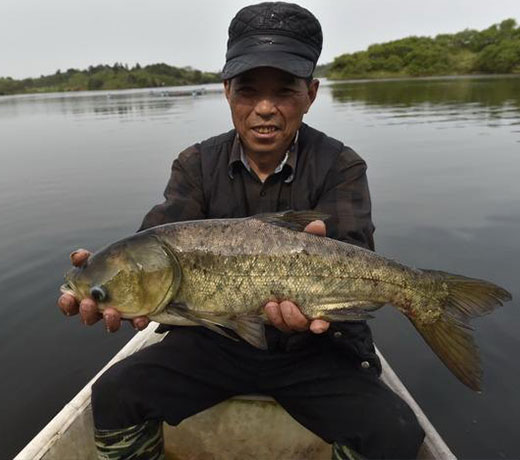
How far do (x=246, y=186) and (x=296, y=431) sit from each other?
1765mm

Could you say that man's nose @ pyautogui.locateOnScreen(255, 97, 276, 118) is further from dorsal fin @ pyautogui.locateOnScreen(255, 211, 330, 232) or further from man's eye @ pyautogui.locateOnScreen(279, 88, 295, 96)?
dorsal fin @ pyautogui.locateOnScreen(255, 211, 330, 232)

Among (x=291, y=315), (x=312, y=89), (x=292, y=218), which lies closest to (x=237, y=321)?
(x=291, y=315)

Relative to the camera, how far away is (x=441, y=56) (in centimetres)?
10056

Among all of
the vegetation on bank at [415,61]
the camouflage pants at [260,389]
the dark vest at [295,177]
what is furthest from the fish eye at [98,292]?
the vegetation on bank at [415,61]

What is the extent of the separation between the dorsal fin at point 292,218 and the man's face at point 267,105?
0.64m

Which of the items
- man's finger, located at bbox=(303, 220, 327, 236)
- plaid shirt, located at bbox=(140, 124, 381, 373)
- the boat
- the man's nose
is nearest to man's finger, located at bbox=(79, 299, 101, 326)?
plaid shirt, located at bbox=(140, 124, 381, 373)

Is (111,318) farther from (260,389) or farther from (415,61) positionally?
(415,61)

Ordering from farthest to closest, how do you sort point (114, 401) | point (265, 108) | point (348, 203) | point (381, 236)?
point (381, 236), point (348, 203), point (265, 108), point (114, 401)

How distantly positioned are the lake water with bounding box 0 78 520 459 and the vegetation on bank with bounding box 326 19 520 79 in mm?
79104

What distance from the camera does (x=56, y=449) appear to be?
9.27 ft

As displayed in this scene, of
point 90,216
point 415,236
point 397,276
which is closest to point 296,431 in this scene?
point 397,276

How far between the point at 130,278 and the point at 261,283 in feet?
2.31

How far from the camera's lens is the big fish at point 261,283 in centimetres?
250

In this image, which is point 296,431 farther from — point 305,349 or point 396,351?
point 396,351
